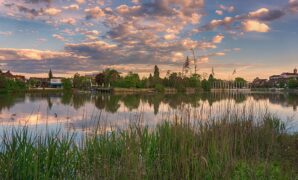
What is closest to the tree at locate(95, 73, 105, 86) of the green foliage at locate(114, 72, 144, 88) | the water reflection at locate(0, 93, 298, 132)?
the green foliage at locate(114, 72, 144, 88)

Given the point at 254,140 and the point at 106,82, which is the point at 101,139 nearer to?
the point at 254,140

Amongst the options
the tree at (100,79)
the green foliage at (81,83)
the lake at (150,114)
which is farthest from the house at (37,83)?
the lake at (150,114)

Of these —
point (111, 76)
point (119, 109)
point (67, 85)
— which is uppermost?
point (111, 76)

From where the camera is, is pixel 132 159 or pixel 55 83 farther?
pixel 55 83

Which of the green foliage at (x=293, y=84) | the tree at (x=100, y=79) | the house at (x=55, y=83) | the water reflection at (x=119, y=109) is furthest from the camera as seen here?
the house at (x=55, y=83)

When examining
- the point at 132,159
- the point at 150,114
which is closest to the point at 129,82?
the point at 150,114

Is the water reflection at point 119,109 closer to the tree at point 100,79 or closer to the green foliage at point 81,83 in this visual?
the tree at point 100,79

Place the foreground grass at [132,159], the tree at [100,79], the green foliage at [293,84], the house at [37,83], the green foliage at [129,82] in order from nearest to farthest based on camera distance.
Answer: the foreground grass at [132,159], the green foliage at [129,82], the tree at [100,79], the house at [37,83], the green foliage at [293,84]

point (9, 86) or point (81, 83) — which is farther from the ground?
point (81, 83)

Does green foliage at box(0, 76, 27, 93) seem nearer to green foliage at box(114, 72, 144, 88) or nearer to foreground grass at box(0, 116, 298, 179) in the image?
green foliage at box(114, 72, 144, 88)

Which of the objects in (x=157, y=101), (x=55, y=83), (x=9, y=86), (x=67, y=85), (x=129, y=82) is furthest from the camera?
(x=55, y=83)

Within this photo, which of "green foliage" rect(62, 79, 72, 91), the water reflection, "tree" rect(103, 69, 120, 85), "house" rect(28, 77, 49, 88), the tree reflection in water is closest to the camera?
the water reflection

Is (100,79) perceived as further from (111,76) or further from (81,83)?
(111,76)

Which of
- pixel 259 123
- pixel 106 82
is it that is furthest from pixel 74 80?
pixel 259 123
